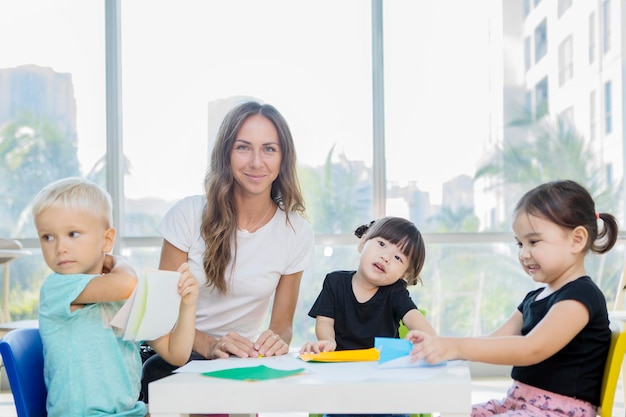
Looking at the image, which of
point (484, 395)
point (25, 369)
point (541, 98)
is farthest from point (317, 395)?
point (541, 98)

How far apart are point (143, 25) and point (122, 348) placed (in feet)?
9.72

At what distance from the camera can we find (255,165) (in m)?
2.26


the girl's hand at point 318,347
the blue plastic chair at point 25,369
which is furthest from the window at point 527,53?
the blue plastic chair at point 25,369

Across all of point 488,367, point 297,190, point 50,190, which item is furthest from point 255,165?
point 488,367

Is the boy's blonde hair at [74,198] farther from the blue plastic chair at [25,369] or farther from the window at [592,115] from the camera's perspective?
the window at [592,115]

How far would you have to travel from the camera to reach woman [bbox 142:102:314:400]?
2.30 meters

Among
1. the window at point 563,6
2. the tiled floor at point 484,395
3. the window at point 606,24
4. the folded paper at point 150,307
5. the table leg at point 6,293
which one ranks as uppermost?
the window at point 563,6

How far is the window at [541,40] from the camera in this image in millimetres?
4383

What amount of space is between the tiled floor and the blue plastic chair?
190 centimetres

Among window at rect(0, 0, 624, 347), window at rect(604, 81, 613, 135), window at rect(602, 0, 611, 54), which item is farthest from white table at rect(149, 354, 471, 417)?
window at rect(602, 0, 611, 54)

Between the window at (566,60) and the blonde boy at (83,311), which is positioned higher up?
the window at (566,60)

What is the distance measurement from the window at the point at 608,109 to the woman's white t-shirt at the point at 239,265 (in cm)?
260

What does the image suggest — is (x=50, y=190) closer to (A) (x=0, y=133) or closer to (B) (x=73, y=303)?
(B) (x=73, y=303)

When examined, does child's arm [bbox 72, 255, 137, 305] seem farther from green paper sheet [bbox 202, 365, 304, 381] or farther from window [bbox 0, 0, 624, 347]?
window [bbox 0, 0, 624, 347]
